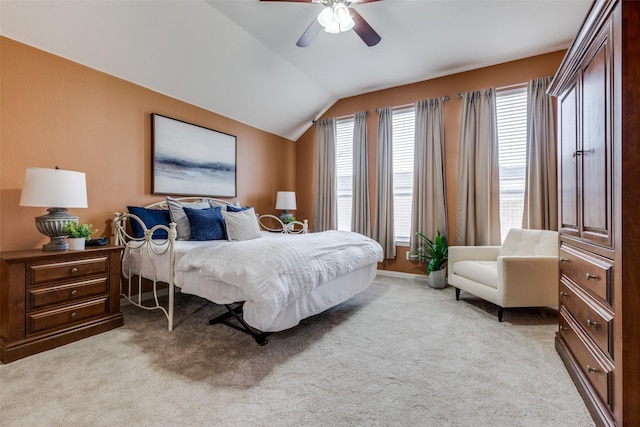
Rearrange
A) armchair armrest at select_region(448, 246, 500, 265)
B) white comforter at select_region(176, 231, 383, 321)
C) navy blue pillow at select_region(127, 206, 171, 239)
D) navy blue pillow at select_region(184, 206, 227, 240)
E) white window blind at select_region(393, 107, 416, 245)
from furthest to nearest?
white window blind at select_region(393, 107, 416, 245) < armchair armrest at select_region(448, 246, 500, 265) < navy blue pillow at select_region(184, 206, 227, 240) < navy blue pillow at select_region(127, 206, 171, 239) < white comforter at select_region(176, 231, 383, 321)

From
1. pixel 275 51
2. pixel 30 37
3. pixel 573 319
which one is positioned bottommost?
pixel 573 319

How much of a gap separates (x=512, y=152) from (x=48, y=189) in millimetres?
4895

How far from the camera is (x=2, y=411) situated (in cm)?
144

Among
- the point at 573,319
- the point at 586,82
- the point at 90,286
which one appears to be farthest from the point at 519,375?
the point at 90,286

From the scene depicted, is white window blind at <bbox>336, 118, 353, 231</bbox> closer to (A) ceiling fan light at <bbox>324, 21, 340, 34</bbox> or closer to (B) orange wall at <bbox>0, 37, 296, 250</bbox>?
(B) orange wall at <bbox>0, 37, 296, 250</bbox>

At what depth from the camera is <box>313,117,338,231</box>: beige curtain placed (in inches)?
201

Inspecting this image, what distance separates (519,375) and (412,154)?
3.33 metres

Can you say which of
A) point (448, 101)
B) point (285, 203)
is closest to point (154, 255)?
point (285, 203)

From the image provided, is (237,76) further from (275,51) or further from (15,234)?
(15,234)

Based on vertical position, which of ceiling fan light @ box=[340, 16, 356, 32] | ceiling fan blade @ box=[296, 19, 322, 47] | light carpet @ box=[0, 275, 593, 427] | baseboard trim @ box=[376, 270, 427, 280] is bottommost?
light carpet @ box=[0, 275, 593, 427]

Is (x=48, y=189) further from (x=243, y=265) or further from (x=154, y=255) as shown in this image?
(x=243, y=265)

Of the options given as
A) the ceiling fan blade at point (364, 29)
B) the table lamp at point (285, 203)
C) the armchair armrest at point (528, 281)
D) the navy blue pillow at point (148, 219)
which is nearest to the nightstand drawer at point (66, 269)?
the navy blue pillow at point (148, 219)

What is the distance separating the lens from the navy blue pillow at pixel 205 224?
10.4 feet

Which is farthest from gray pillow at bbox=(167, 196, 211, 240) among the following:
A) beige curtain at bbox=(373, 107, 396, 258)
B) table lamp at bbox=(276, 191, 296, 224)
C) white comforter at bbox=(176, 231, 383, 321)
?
beige curtain at bbox=(373, 107, 396, 258)
